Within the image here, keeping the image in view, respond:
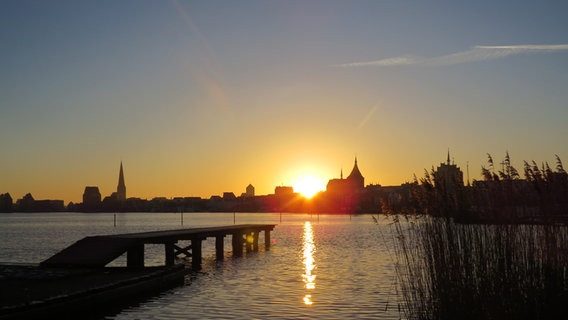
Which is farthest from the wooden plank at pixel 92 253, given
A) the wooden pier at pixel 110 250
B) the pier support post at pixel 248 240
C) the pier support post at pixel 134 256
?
the pier support post at pixel 248 240

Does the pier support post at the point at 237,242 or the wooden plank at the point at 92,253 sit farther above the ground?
the wooden plank at the point at 92,253

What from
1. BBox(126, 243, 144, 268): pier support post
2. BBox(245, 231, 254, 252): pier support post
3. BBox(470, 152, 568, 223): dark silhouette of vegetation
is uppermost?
BBox(470, 152, 568, 223): dark silhouette of vegetation

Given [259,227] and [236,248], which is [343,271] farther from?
[259,227]

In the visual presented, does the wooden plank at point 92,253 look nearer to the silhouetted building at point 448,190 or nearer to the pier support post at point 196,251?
Answer: the pier support post at point 196,251

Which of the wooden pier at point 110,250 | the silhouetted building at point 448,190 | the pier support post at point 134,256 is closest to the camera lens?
the silhouetted building at point 448,190

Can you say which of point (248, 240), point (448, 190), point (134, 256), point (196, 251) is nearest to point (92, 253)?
point (134, 256)

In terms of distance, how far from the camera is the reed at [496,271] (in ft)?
37.7

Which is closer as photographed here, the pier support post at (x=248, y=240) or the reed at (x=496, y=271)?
the reed at (x=496, y=271)

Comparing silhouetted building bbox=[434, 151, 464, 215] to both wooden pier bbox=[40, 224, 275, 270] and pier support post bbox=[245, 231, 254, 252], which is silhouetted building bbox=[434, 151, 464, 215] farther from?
pier support post bbox=[245, 231, 254, 252]

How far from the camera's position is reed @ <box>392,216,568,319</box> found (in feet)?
37.7

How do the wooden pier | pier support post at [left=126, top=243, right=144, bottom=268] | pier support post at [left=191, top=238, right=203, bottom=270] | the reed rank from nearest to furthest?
1. the reed
2. the wooden pier
3. pier support post at [left=126, top=243, right=144, bottom=268]
4. pier support post at [left=191, top=238, right=203, bottom=270]

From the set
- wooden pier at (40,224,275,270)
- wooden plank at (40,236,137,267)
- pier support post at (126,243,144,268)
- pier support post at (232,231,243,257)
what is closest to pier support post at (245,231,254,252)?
pier support post at (232,231,243,257)

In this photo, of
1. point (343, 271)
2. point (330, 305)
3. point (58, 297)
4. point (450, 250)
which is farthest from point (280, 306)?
point (343, 271)

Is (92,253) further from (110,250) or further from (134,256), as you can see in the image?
(134,256)
